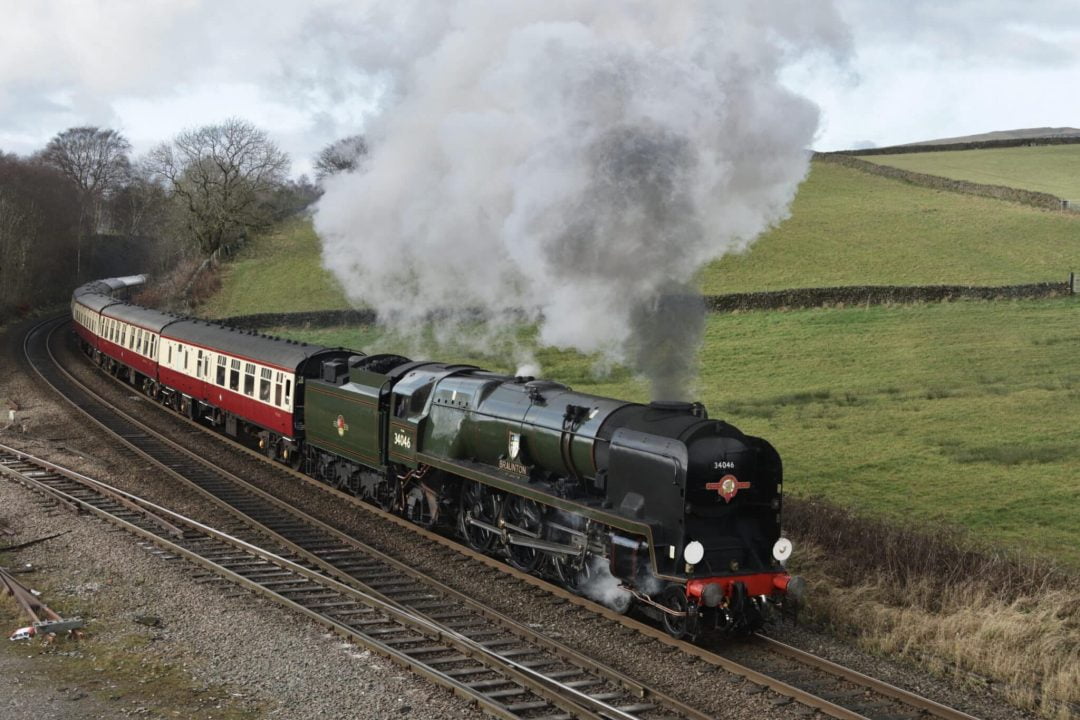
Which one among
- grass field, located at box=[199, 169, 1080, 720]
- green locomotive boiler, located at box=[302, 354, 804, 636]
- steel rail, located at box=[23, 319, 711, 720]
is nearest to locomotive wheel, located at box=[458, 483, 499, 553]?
green locomotive boiler, located at box=[302, 354, 804, 636]

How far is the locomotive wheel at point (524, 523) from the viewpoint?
43.6ft

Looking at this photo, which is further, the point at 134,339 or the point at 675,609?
the point at 134,339

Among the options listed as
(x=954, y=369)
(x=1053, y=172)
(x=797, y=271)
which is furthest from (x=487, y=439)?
(x=1053, y=172)

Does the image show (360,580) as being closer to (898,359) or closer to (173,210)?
(898,359)

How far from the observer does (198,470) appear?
68.0 ft

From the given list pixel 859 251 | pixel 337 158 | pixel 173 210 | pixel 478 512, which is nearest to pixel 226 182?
pixel 173 210

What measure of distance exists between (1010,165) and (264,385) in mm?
62172

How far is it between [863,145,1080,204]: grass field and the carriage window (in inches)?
1888

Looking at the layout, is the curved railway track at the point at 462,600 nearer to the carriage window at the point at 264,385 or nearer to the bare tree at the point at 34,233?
the carriage window at the point at 264,385

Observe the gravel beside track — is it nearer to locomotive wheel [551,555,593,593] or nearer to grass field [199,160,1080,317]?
locomotive wheel [551,555,593,593]

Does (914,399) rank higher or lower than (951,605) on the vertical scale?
higher

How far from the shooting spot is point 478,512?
14883mm

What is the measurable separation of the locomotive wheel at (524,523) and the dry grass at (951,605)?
377 centimetres

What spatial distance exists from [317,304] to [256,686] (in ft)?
119
